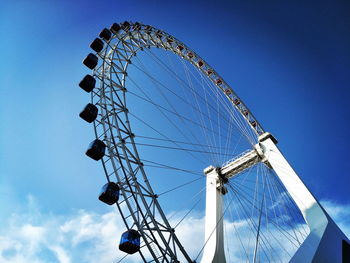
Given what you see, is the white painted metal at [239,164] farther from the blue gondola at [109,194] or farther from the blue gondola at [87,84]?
the blue gondola at [87,84]

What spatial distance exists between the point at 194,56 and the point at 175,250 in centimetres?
1499

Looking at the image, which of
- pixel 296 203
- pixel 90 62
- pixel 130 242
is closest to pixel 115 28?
pixel 90 62

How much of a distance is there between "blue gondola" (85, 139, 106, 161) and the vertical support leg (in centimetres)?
690

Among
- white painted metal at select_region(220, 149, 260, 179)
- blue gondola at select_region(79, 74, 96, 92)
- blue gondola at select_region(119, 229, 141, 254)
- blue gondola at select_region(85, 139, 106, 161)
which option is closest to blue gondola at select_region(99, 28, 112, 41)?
blue gondola at select_region(79, 74, 96, 92)

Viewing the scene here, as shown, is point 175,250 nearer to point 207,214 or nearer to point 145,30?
point 207,214

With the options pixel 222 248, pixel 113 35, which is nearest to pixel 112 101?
pixel 113 35

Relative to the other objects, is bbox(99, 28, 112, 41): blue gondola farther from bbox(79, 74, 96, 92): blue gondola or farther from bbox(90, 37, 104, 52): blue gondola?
bbox(79, 74, 96, 92): blue gondola

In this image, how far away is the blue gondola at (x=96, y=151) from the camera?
10703 millimetres

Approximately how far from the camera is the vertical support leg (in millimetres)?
11328

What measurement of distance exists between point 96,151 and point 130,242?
14.1ft

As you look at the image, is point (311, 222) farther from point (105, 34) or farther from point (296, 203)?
point (105, 34)

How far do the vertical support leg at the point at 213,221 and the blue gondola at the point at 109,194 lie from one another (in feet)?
17.8

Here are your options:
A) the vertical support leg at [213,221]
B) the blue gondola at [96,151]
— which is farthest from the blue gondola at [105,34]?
the vertical support leg at [213,221]

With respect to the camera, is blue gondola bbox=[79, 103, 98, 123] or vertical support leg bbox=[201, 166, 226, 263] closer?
vertical support leg bbox=[201, 166, 226, 263]
